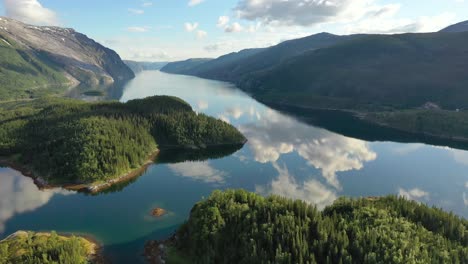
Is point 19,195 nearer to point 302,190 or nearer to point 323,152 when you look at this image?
point 302,190

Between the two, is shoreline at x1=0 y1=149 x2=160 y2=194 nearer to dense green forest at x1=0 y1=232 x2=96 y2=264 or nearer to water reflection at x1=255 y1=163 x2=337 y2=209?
dense green forest at x1=0 y1=232 x2=96 y2=264

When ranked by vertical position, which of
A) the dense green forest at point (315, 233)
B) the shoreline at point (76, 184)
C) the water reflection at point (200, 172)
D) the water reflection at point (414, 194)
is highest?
the dense green forest at point (315, 233)

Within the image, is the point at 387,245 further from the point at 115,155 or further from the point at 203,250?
the point at 115,155

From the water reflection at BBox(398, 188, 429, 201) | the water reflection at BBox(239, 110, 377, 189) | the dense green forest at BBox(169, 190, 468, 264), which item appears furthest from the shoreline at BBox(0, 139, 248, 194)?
the water reflection at BBox(398, 188, 429, 201)

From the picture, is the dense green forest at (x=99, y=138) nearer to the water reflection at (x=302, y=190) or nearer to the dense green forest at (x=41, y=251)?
the dense green forest at (x=41, y=251)

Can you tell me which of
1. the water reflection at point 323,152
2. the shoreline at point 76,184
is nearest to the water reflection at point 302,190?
the water reflection at point 323,152
